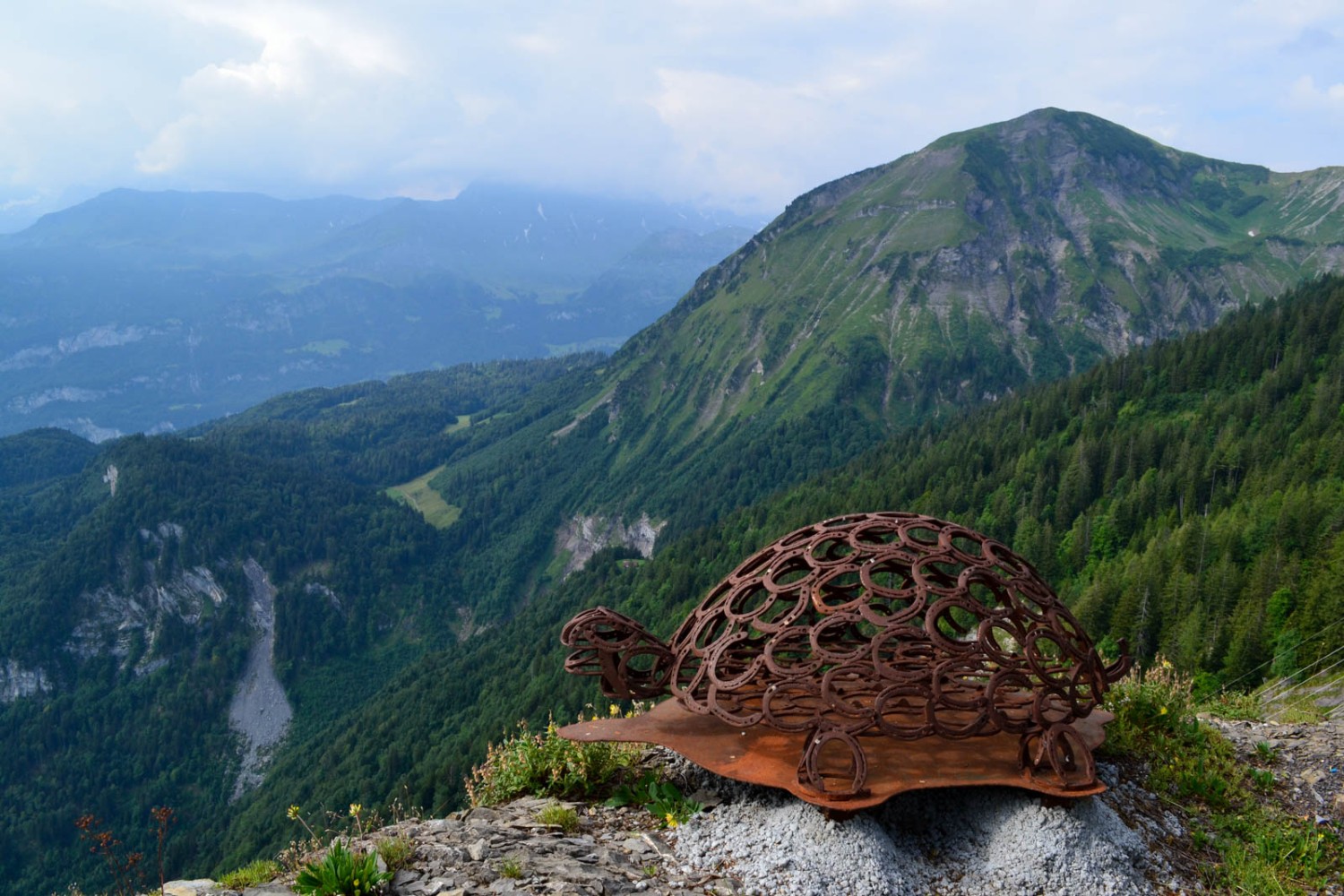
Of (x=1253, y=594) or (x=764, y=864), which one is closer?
(x=764, y=864)

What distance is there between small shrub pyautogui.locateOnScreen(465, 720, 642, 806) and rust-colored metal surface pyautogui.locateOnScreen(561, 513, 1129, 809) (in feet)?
2.65

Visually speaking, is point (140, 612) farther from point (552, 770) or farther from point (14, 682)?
point (552, 770)

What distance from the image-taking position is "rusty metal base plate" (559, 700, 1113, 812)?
10406 millimetres

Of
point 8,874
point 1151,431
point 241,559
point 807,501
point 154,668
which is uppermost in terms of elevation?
point 1151,431

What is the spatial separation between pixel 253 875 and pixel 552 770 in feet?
14.8

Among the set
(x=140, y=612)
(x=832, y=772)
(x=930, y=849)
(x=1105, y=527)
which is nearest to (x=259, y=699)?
(x=140, y=612)

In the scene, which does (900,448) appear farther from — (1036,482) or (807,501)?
(1036,482)

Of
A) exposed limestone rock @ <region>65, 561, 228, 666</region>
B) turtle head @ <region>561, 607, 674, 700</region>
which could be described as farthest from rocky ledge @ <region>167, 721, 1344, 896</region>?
exposed limestone rock @ <region>65, 561, 228, 666</region>

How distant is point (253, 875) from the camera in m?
10.2

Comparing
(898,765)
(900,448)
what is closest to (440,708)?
(900,448)

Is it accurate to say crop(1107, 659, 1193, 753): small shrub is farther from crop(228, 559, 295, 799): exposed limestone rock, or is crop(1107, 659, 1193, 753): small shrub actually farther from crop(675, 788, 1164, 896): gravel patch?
crop(228, 559, 295, 799): exposed limestone rock

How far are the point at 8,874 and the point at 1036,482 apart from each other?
534 feet

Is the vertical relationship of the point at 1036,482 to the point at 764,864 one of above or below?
below

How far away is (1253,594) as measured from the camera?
163 feet
